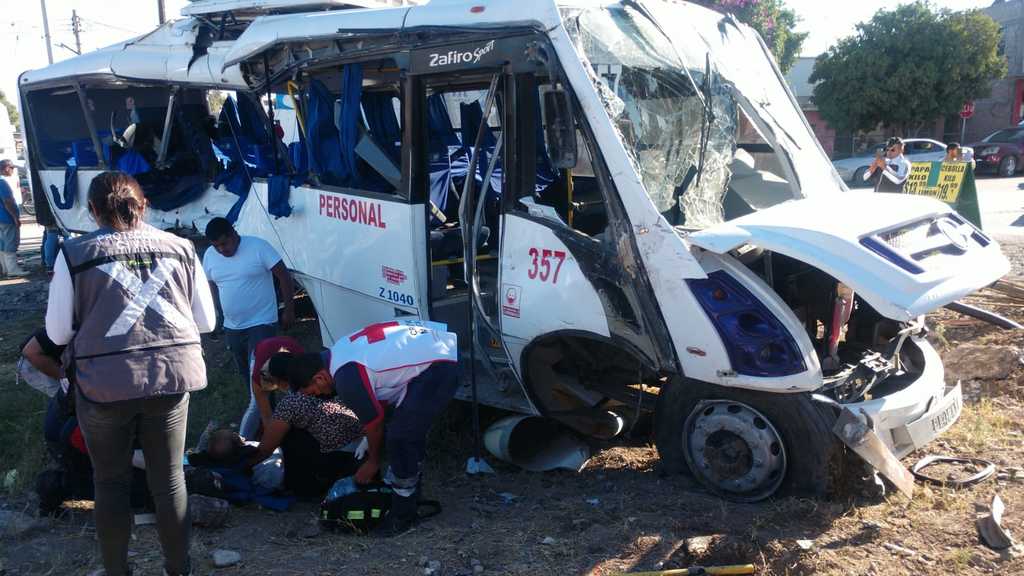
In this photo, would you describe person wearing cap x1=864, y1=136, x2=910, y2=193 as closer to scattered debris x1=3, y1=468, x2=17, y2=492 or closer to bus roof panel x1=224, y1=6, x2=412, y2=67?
bus roof panel x1=224, y1=6, x2=412, y2=67

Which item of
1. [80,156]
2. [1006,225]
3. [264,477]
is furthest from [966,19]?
[264,477]

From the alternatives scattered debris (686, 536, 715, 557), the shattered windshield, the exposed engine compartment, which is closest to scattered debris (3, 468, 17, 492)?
scattered debris (686, 536, 715, 557)

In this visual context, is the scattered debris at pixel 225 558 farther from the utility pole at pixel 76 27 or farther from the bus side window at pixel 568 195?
the utility pole at pixel 76 27

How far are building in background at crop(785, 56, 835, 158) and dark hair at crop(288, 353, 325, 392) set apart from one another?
21767 mm

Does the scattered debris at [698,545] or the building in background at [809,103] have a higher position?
the building in background at [809,103]

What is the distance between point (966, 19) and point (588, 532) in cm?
2954

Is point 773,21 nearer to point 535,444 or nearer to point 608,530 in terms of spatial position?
point 535,444

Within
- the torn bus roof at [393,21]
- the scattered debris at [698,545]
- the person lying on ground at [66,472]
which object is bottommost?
the scattered debris at [698,545]

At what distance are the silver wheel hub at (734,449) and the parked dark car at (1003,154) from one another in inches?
900

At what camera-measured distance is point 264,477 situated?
4.64m

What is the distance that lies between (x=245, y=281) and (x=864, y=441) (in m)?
3.87

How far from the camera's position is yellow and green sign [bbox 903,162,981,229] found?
11.2m

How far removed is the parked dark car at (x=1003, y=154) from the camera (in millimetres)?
23047

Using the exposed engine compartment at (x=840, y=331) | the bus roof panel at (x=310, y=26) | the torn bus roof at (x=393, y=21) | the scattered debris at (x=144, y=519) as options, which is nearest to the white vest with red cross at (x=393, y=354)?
the scattered debris at (x=144, y=519)
